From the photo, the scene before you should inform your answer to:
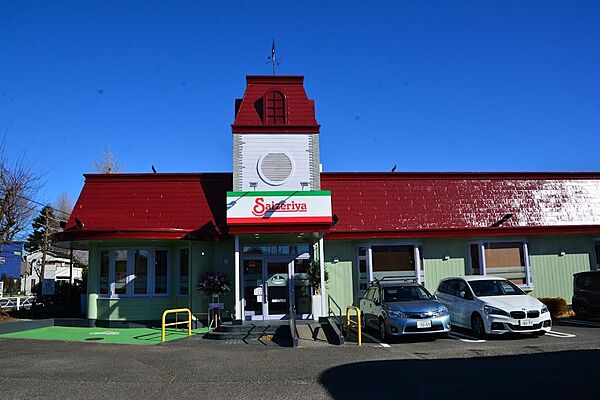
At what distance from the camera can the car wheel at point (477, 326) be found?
42.9 ft

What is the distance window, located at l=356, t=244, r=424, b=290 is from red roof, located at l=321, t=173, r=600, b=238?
63 cm

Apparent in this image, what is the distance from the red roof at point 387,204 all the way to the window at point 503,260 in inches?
24.5

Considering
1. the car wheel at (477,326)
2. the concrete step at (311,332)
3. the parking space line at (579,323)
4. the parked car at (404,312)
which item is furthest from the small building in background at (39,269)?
the parking space line at (579,323)

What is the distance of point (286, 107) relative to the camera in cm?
1870

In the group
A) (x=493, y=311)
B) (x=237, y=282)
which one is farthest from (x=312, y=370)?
(x=237, y=282)

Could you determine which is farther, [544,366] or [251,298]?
[251,298]

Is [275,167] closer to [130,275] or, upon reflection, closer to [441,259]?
[130,275]

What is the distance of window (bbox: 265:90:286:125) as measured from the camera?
18.5 metres

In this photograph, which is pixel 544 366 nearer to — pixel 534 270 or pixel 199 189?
pixel 534 270

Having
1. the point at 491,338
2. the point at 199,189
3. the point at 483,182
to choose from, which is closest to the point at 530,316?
the point at 491,338

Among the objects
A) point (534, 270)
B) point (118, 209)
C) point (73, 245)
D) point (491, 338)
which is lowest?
point (491, 338)

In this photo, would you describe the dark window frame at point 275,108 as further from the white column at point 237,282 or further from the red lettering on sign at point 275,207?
the white column at point 237,282

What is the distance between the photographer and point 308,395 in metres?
7.54

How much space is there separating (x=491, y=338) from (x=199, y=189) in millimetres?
10903
